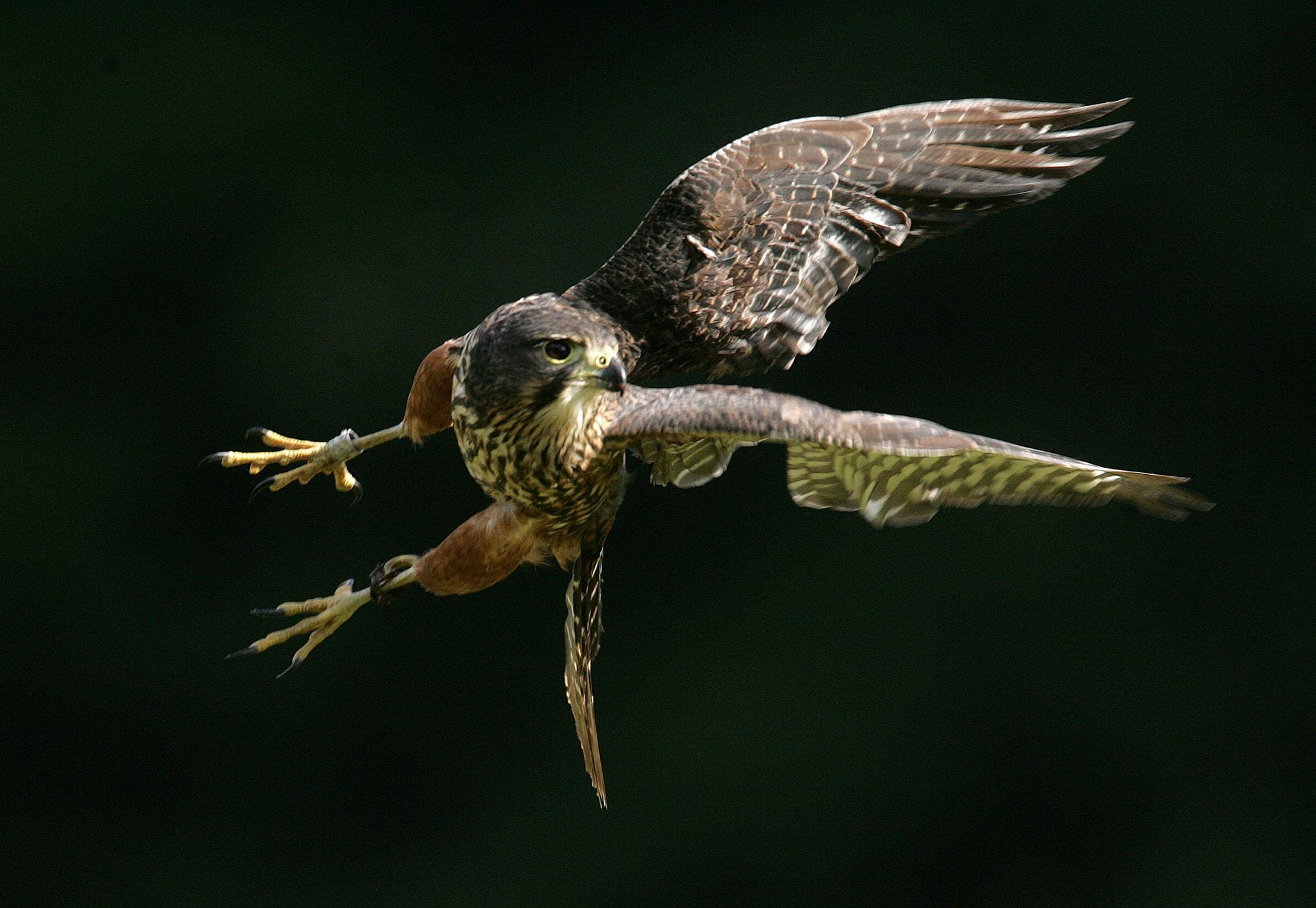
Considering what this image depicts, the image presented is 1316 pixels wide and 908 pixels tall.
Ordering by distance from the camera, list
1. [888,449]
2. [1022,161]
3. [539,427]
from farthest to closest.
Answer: [1022,161] < [539,427] < [888,449]

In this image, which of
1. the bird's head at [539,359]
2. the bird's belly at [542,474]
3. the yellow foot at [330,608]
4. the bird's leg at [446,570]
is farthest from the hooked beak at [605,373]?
the yellow foot at [330,608]

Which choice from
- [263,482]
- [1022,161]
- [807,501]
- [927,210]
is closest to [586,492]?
[807,501]

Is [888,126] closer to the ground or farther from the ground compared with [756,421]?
farther from the ground

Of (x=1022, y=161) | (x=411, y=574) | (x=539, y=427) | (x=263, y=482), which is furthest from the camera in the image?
(x=1022, y=161)

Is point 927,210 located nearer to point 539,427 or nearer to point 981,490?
point 981,490

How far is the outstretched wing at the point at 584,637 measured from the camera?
5.82 feet

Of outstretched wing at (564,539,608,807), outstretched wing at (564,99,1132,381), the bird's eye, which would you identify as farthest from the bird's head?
outstretched wing at (564,539,608,807)

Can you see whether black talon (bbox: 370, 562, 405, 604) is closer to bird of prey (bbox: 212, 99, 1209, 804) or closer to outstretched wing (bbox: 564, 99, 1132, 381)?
bird of prey (bbox: 212, 99, 1209, 804)

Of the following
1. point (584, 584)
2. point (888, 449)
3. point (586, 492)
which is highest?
point (888, 449)

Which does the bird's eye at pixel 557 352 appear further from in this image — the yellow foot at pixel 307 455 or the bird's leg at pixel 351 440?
the yellow foot at pixel 307 455

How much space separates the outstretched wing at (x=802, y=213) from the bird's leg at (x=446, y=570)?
250mm

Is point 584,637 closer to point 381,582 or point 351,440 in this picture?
point 381,582

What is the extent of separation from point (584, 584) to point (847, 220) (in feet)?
1.92

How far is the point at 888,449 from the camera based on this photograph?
4.49ft
